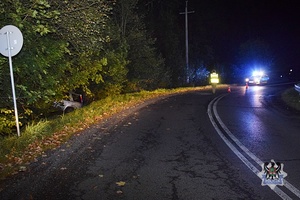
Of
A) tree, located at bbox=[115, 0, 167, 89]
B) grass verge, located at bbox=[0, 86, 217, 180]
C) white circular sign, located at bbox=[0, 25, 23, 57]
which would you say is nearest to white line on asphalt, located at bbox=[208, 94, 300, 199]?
grass verge, located at bbox=[0, 86, 217, 180]

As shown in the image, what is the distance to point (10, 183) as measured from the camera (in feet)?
18.8

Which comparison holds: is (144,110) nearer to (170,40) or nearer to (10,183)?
(10,183)

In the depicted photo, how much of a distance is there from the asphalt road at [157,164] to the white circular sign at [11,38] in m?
2.69

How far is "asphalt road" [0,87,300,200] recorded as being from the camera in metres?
5.38

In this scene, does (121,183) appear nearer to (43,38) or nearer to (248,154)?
(248,154)

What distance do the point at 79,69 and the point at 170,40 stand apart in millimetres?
25783

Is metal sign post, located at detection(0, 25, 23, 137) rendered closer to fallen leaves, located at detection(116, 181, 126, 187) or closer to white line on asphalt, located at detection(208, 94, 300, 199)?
fallen leaves, located at detection(116, 181, 126, 187)

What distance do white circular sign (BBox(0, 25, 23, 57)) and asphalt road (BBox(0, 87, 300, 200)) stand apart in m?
2.69

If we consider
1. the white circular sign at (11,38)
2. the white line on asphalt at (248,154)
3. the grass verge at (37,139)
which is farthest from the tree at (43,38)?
the white line on asphalt at (248,154)

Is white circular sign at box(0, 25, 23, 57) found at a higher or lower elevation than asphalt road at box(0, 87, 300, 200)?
higher

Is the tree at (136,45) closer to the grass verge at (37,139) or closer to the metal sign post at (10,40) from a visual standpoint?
the grass verge at (37,139)

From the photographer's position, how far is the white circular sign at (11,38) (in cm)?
746

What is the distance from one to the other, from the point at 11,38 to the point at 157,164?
4.54m

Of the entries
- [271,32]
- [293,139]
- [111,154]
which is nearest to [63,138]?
[111,154]
